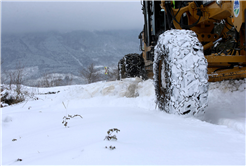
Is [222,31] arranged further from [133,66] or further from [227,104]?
[133,66]

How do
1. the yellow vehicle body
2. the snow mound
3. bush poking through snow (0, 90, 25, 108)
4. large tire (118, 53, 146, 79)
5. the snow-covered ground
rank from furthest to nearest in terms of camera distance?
1. large tire (118, 53, 146, 79)
2. bush poking through snow (0, 90, 25, 108)
3. the yellow vehicle body
4. the snow mound
5. the snow-covered ground

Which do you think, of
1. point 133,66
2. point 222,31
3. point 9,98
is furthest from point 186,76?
point 133,66

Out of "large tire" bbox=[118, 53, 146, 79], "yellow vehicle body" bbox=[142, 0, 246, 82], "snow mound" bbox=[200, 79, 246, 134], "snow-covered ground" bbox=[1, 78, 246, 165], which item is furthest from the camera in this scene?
"large tire" bbox=[118, 53, 146, 79]

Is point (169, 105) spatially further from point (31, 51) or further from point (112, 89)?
point (31, 51)

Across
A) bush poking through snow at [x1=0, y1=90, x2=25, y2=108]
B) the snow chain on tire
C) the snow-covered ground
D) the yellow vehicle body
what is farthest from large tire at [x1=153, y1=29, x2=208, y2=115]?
A: the snow chain on tire

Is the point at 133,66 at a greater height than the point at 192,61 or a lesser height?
greater

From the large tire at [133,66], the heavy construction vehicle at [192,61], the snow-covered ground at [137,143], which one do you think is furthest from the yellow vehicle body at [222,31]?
the large tire at [133,66]

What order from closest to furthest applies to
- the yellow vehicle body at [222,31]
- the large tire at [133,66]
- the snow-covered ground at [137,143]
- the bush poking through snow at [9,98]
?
the snow-covered ground at [137,143] < the yellow vehicle body at [222,31] < the bush poking through snow at [9,98] < the large tire at [133,66]

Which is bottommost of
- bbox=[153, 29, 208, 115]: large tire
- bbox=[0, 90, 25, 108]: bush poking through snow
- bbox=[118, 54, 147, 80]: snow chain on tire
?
bbox=[0, 90, 25, 108]: bush poking through snow

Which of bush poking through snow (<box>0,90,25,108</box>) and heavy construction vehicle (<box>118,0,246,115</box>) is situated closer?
heavy construction vehicle (<box>118,0,246,115</box>)

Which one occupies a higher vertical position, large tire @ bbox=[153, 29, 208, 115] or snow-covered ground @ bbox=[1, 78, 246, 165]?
large tire @ bbox=[153, 29, 208, 115]

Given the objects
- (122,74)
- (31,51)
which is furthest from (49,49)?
(122,74)

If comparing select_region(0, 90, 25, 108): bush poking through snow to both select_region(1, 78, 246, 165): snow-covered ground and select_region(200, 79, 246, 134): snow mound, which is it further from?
select_region(200, 79, 246, 134): snow mound

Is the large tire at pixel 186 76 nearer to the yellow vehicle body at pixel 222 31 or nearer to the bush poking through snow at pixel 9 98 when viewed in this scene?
the yellow vehicle body at pixel 222 31
